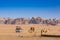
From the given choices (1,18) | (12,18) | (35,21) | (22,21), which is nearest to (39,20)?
(35,21)

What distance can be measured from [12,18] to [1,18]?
45.1 feet

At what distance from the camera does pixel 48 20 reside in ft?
409

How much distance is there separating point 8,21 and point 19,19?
7386 mm

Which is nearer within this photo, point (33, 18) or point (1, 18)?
point (33, 18)

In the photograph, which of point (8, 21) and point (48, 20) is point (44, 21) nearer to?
point (48, 20)

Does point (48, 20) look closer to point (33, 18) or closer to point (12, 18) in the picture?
point (33, 18)

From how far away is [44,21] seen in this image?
406 feet

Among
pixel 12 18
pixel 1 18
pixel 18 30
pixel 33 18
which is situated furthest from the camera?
pixel 1 18

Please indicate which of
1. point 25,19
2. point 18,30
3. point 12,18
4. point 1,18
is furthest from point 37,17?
point 18,30

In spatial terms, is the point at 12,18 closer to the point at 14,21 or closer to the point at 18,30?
the point at 14,21

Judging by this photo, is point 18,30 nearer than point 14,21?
Yes

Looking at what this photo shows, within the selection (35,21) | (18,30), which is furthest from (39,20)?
(18,30)

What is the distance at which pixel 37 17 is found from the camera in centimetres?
11950

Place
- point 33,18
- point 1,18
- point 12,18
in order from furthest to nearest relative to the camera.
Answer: point 1,18 < point 12,18 < point 33,18
